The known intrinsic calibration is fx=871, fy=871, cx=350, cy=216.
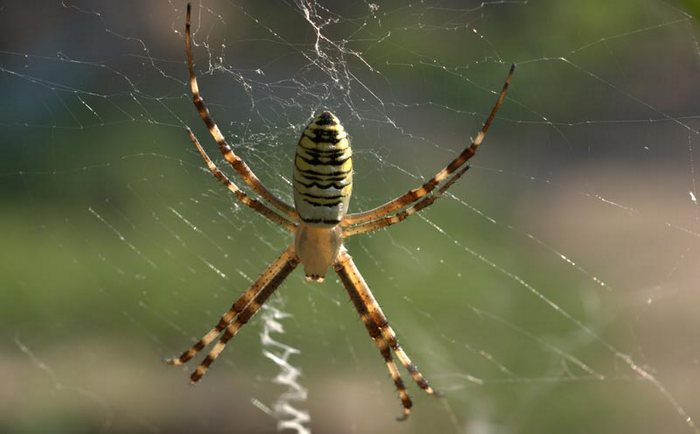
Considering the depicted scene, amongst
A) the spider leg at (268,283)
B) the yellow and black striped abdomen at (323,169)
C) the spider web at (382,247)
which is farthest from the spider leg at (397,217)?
the spider web at (382,247)

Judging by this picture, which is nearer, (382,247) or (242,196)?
(242,196)

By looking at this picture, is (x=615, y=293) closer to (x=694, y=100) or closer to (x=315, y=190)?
(x=694, y=100)

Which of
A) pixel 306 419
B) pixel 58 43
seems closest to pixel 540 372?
pixel 306 419

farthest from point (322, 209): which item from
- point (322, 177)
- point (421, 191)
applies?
point (421, 191)

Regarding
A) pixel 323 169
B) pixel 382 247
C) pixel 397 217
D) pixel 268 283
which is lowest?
pixel 323 169

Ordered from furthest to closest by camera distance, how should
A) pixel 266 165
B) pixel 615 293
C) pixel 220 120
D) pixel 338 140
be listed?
pixel 615 293
pixel 220 120
pixel 266 165
pixel 338 140

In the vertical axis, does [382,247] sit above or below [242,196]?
above

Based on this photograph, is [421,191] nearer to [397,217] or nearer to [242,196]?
[397,217]

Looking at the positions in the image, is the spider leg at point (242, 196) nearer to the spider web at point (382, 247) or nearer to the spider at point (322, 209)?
the spider at point (322, 209)
